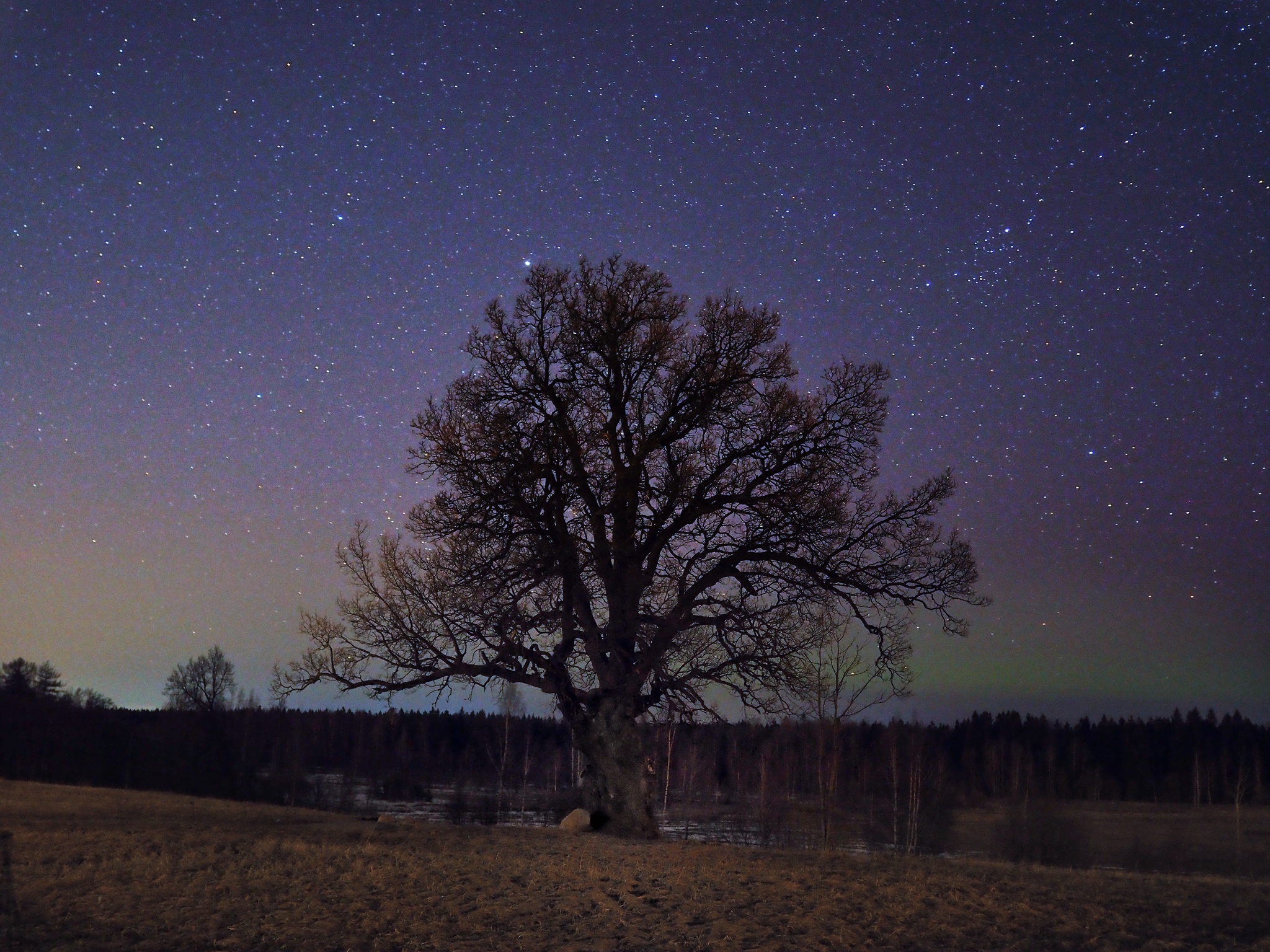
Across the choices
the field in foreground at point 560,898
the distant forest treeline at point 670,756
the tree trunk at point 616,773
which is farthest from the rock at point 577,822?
the distant forest treeline at point 670,756

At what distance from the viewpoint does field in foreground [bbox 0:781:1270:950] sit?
10.8 meters

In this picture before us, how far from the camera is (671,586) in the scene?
2088 cm

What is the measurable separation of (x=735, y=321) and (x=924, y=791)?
72.1 metres

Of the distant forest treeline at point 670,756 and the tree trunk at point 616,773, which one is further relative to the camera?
the distant forest treeline at point 670,756

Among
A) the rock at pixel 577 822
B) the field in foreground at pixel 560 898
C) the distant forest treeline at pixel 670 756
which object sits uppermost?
the field in foreground at pixel 560 898

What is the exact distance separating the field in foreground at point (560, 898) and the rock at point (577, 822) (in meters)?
1.75

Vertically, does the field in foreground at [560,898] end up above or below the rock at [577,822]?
above

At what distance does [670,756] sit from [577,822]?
1673 inches

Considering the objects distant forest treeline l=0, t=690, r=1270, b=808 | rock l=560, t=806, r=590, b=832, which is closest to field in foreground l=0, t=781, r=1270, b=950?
rock l=560, t=806, r=590, b=832

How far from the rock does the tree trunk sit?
0.55 ft

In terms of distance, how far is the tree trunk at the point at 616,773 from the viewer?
65.9ft

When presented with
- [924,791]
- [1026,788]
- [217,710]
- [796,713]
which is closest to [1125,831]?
[924,791]

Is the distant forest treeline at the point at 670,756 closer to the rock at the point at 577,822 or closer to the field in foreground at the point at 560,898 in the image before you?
the rock at the point at 577,822

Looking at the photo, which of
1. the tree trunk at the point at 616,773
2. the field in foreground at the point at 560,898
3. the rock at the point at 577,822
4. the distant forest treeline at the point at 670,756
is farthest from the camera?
the distant forest treeline at the point at 670,756
